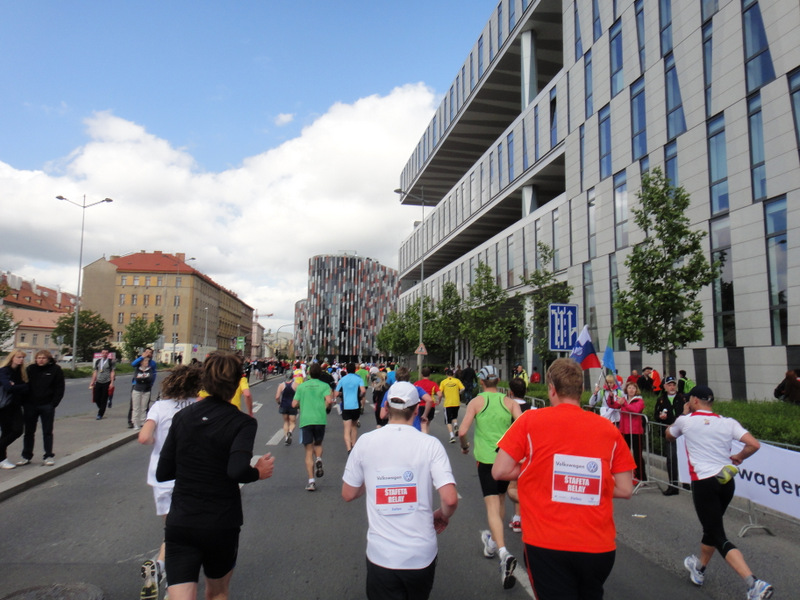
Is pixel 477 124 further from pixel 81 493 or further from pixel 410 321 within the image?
pixel 81 493

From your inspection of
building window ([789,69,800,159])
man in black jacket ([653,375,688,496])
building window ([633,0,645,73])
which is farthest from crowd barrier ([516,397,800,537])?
building window ([633,0,645,73])

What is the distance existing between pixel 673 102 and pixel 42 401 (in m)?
22.6

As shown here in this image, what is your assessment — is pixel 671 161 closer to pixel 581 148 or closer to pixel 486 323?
pixel 581 148

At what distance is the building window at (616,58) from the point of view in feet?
84.0

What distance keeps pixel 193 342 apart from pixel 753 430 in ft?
324

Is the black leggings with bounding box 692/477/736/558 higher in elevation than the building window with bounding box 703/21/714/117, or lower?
lower

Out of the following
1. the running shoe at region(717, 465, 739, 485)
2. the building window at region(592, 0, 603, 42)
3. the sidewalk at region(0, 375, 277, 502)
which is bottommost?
the sidewalk at region(0, 375, 277, 502)

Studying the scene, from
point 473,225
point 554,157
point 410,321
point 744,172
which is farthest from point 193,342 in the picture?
point 744,172

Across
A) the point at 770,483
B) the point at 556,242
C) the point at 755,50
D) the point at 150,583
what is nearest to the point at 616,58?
the point at 755,50

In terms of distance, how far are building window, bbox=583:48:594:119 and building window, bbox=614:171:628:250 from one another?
4712mm

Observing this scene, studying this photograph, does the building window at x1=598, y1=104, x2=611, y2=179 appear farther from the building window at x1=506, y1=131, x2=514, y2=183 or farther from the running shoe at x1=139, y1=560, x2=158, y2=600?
the running shoe at x1=139, y1=560, x2=158, y2=600

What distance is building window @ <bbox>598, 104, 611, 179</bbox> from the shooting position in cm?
2643

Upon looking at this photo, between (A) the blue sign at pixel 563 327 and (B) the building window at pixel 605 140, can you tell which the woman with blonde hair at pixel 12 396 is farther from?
(B) the building window at pixel 605 140

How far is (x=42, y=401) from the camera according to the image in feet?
27.8
